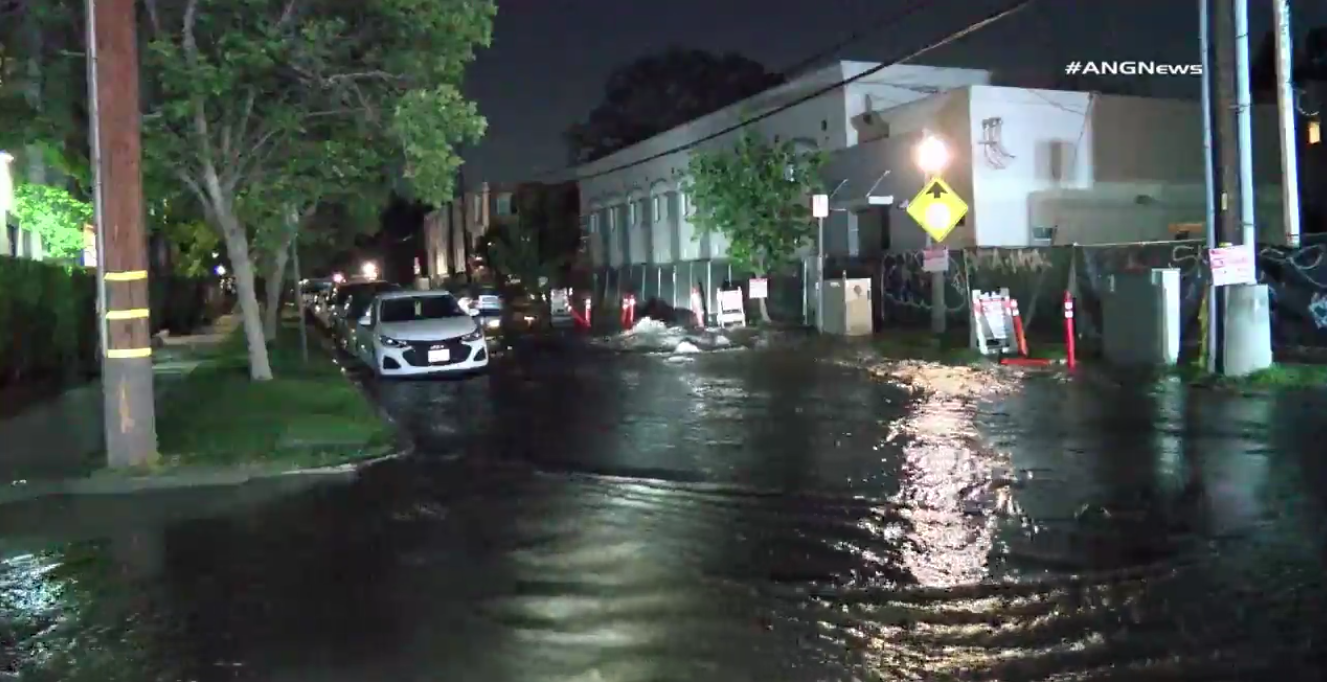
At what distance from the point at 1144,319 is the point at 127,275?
45.3ft

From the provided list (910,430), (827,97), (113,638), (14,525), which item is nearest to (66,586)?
(113,638)

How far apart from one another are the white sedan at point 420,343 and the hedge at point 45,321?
16.6ft

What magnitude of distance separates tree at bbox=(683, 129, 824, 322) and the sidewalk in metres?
15.9

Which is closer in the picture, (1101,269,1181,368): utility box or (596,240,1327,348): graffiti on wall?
(1101,269,1181,368): utility box

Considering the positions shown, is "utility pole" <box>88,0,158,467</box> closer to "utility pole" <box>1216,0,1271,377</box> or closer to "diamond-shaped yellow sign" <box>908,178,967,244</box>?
"utility pole" <box>1216,0,1271,377</box>

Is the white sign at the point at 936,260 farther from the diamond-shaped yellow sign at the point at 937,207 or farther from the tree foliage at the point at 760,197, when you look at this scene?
the tree foliage at the point at 760,197

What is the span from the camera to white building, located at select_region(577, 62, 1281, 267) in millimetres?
29844

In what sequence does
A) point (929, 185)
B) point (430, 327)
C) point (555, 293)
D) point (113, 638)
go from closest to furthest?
point (113, 638) → point (430, 327) → point (929, 185) → point (555, 293)

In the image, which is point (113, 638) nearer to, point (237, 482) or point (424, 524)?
point (424, 524)

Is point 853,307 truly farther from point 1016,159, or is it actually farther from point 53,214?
point 53,214

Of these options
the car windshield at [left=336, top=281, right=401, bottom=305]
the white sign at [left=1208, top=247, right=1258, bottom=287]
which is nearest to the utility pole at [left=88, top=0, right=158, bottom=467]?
the white sign at [left=1208, top=247, right=1258, bottom=287]

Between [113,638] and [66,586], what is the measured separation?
1389 millimetres

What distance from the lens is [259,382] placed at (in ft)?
59.3

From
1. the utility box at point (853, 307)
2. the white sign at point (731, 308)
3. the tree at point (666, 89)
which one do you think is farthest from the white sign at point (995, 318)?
the tree at point (666, 89)
